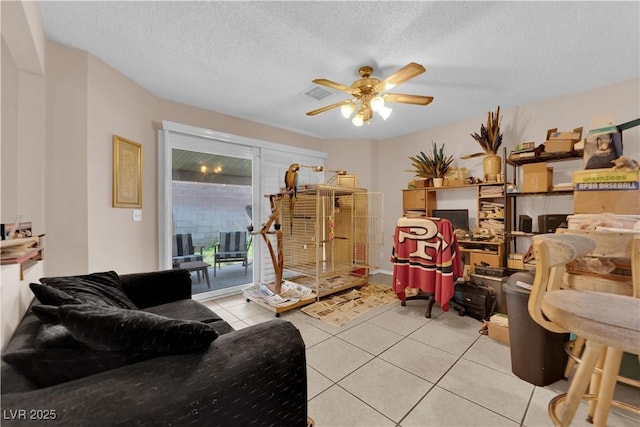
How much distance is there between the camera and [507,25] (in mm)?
1916

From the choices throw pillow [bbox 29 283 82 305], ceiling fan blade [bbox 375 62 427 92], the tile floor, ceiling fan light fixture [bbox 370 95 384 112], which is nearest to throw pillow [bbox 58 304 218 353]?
throw pillow [bbox 29 283 82 305]

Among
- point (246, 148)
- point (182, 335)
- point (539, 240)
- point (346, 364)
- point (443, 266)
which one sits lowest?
point (346, 364)

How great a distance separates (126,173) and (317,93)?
7.52 feet

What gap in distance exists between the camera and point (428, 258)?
108 inches

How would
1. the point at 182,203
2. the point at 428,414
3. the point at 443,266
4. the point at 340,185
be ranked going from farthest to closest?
1. the point at 340,185
2. the point at 182,203
3. the point at 443,266
4. the point at 428,414

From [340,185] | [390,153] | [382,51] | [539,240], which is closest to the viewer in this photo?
[539,240]

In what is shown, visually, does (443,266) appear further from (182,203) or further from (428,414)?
(182,203)

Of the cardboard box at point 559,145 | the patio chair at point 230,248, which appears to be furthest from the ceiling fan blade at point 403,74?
the patio chair at point 230,248

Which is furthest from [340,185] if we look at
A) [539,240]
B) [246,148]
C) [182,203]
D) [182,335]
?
[182,335]

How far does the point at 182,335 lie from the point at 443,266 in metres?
2.49

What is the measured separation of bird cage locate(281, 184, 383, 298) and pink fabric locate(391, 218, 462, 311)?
3.18ft

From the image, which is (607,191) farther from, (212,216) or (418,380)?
(212,216)

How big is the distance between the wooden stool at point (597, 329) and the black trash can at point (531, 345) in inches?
23.4

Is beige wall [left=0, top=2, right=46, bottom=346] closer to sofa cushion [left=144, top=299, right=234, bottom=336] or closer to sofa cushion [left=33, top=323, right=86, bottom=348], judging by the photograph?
sofa cushion [left=144, top=299, right=234, bottom=336]
